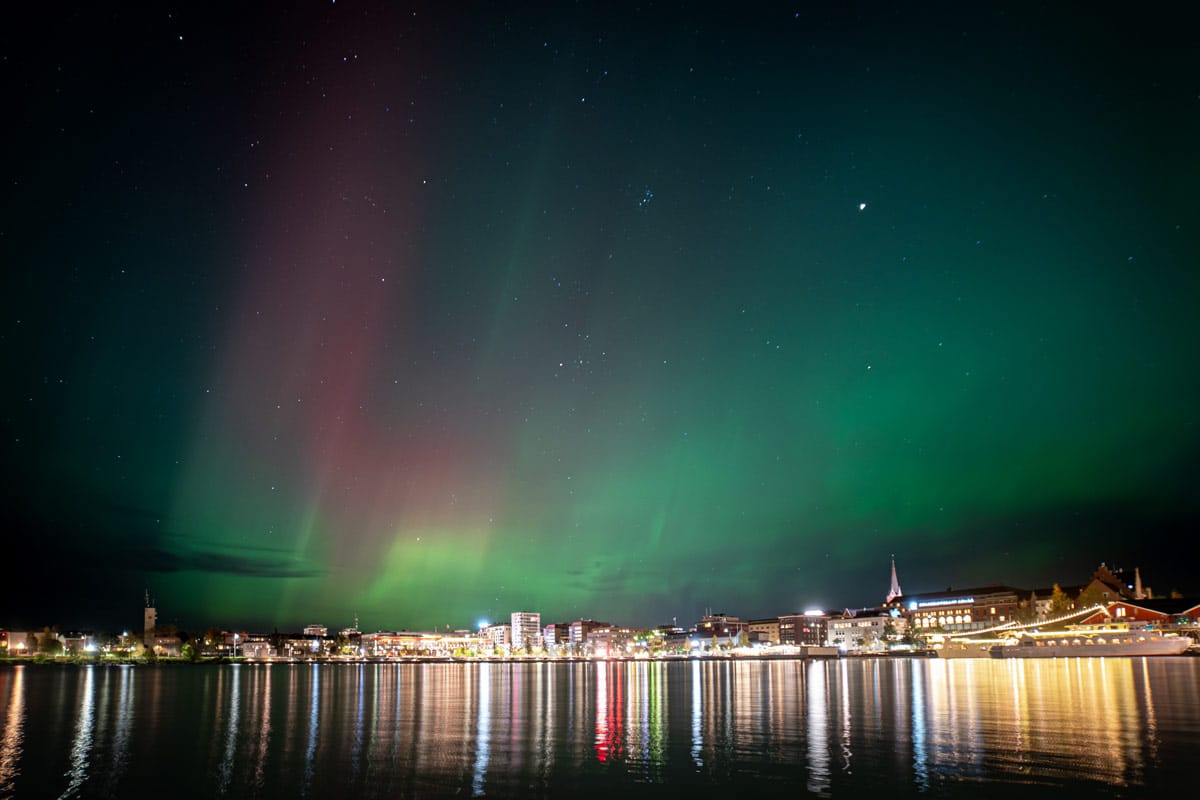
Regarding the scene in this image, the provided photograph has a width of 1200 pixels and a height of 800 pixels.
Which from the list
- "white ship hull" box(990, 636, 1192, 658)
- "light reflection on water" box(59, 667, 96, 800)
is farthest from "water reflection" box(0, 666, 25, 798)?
"white ship hull" box(990, 636, 1192, 658)

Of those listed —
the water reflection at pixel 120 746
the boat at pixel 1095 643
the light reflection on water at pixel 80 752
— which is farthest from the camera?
the boat at pixel 1095 643

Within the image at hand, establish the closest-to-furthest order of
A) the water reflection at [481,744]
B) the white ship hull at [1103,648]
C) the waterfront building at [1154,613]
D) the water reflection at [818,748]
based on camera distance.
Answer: the water reflection at [818,748] < the water reflection at [481,744] < the white ship hull at [1103,648] < the waterfront building at [1154,613]

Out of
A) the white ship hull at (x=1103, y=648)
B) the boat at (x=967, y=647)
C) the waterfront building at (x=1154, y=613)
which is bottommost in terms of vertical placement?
the boat at (x=967, y=647)

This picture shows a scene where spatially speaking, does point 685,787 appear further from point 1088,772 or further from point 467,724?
point 467,724

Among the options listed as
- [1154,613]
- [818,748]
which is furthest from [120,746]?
[1154,613]

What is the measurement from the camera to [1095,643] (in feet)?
472

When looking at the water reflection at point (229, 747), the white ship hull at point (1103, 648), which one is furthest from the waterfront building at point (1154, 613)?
the water reflection at point (229, 747)

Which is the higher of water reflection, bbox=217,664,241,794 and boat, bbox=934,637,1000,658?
water reflection, bbox=217,664,241,794

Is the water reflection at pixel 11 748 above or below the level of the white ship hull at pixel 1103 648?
above

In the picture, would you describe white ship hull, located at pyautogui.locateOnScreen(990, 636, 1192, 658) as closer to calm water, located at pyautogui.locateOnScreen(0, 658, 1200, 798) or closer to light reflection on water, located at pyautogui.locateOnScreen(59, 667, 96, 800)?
calm water, located at pyautogui.locateOnScreen(0, 658, 1200, 798)

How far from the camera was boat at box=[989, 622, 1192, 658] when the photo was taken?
449 feet

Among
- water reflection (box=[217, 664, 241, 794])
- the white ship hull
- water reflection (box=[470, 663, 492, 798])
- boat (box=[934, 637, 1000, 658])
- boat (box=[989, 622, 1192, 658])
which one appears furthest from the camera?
boat (box=[934, 637, 1000, 658])

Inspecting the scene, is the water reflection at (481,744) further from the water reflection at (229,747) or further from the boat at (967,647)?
the boat at (967,647)

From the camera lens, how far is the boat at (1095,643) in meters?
137
